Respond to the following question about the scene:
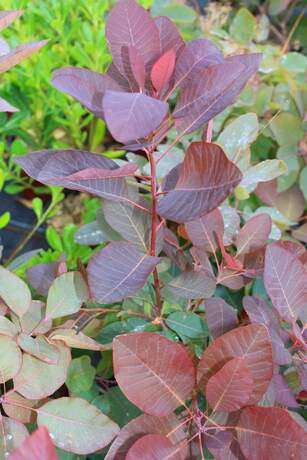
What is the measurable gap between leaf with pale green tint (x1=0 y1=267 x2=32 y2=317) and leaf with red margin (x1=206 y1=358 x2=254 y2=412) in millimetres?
221

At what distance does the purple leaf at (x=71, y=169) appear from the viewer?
1.67 feet

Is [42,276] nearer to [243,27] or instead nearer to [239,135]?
[239,135]

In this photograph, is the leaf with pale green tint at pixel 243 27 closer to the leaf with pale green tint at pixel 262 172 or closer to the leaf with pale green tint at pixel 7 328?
the leaf with pale green tint at pixel 262 172

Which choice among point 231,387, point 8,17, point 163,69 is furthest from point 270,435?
point 8,17

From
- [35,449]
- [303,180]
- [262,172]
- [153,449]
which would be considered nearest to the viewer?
[35,449]

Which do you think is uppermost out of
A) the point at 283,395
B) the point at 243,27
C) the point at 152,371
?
A: the point at 243,27

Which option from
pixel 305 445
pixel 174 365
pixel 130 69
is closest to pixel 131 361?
pixel 174 365

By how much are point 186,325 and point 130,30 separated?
1.21ft

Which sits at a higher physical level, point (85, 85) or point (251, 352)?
point (85, 85)

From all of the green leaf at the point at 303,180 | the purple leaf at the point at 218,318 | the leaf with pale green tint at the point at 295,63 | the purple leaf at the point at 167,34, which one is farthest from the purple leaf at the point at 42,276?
the leaf with pale green tint at the point at 295,63

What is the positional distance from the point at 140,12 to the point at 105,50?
0.78m

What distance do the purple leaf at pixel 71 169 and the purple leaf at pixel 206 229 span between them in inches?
5.1

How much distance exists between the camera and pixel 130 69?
0.54 m

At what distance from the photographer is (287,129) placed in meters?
1.02
